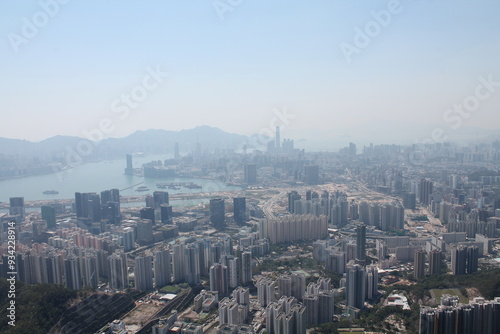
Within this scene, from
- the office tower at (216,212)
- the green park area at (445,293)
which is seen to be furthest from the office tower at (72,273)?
the green park area at (445,293)

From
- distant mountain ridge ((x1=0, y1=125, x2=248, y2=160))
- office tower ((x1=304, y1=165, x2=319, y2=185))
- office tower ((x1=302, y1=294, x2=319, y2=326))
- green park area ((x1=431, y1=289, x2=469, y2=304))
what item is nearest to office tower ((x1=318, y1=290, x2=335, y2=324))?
office tower ((x1=302, y1=294, x2=319, y2=326))

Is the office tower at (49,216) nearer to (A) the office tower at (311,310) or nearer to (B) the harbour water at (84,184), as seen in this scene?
(B) the harbour water at (84,184)

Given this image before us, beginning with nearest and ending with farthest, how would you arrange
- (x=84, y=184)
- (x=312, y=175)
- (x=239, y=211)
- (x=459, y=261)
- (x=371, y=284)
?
(x=371, y=284) → (x=459, y=261) → (x=239, y=211) → (x=84, y=184) → (x=312, y=175)

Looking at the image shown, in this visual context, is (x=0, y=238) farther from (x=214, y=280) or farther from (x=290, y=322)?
(x=290, y=322)

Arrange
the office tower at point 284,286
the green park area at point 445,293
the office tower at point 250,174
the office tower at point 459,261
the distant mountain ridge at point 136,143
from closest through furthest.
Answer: the green park area at point 445,293 → the office tower at point 284,286 → the office tower at point 459,261 → the office tower at point 250,174 → the distant mountain ridge at point 136,143

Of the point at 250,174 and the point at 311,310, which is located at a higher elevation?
the point at 250,174

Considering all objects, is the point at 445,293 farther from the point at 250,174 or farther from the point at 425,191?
the point at 250,174

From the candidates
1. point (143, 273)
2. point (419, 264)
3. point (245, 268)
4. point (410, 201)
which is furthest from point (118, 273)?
point (410, 201)

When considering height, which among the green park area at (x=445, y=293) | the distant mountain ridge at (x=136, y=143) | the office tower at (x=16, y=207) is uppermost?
the distant mountain ridge at (x=136, y=143)
